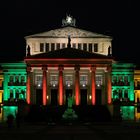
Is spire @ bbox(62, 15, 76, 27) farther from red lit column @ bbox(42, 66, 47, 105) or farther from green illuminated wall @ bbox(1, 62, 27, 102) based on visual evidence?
green illuminated wall @ bbox(1, 62, 27, 102)

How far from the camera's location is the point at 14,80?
402 ft

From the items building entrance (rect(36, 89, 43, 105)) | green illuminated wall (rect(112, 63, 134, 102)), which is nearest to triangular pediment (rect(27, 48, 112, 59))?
building entrance (rect(36, 89, 43, 105))

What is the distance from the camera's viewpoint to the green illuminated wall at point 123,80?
12188cm

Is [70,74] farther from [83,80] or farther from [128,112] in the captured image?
[128,112]

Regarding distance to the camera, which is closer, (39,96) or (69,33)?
(39,96)

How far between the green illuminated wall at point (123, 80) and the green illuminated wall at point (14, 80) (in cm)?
2105

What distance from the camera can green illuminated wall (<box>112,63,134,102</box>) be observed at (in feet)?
400

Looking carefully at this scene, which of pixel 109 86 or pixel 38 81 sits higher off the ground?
pixel 38 81

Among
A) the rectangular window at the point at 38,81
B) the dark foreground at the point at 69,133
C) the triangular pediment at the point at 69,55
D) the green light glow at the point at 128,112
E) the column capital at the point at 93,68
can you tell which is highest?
the triangular pediment at the point at 69,55

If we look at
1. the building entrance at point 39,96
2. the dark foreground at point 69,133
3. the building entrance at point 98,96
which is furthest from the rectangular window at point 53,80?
the dark foreground at point 69,133

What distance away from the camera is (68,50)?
367 ft

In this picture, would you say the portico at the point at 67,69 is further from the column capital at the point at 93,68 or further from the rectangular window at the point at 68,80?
the rectangular window at the point at 68,80

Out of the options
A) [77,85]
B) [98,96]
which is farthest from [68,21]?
Answer: [98,96]

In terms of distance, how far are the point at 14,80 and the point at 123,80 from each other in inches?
1002
